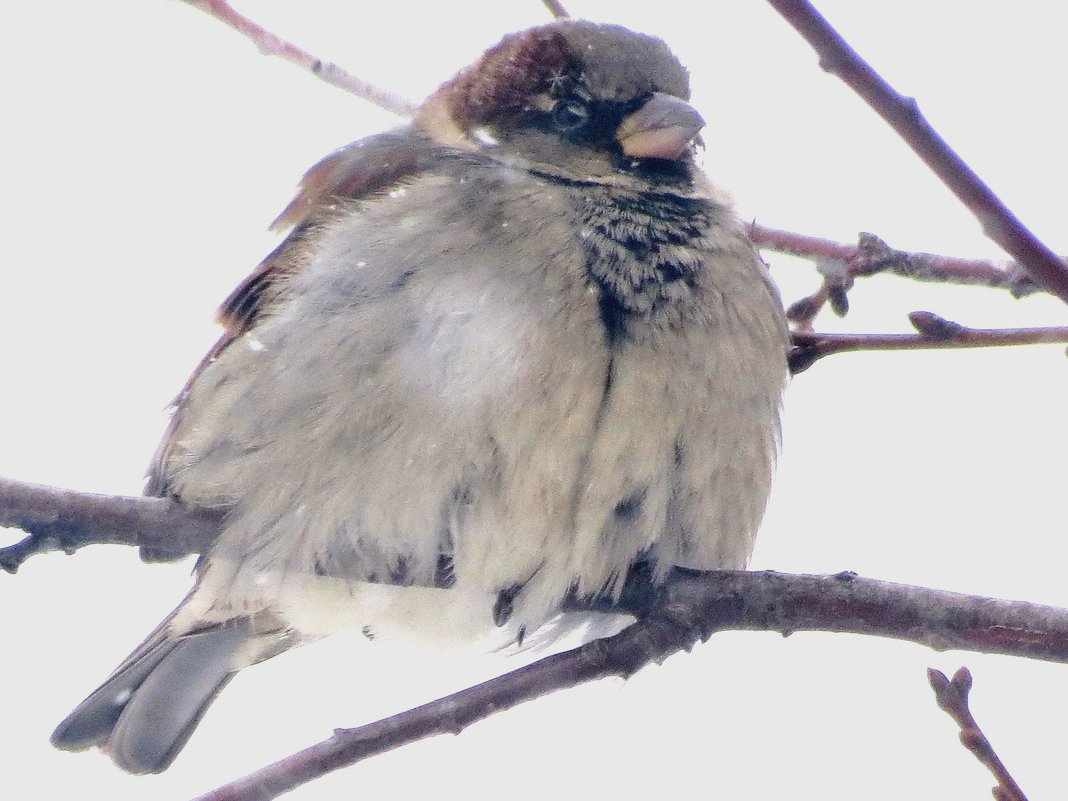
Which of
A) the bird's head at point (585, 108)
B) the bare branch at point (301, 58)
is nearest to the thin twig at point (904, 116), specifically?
the bare branch at point (301, 58)

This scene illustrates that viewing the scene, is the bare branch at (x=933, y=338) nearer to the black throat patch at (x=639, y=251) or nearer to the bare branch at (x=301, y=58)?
the black throat patch at (x=639, y=251)

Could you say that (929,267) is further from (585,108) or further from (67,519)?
(67,519)

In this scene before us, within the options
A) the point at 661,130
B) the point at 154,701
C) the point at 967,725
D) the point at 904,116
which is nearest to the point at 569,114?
the point at 661,130

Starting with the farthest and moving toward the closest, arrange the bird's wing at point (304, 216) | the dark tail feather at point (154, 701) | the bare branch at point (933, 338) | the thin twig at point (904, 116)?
1. the dark tail feather at point (154, 701)
2. the bird's wing at point (304, 216)
3. the bare branch at point (933, 338)
4. the thin twig at point (904, 116)

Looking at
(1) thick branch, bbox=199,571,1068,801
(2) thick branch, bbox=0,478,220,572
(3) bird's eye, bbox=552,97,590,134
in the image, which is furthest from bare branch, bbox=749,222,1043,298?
(2) thick branch, bbox=0,478,220,572

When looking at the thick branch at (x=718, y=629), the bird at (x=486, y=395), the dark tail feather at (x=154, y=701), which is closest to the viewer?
the thick branch at (x=718, y=629)

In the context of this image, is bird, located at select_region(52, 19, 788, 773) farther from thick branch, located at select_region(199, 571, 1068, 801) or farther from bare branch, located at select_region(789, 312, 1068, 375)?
bare branch, located at select_region(789, 312, 1068, 375)

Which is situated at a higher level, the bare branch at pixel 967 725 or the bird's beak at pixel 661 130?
the bird's beak at pixel 661 130
